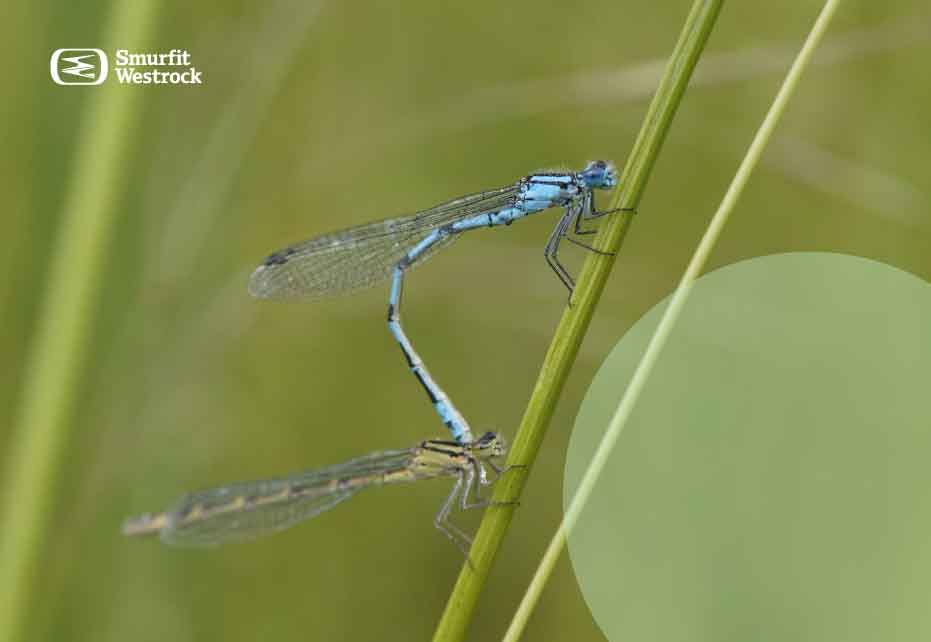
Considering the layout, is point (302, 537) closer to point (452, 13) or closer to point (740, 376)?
point (740, 376)

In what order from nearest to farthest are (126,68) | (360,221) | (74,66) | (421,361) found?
(126,68)
(74,66)
(421,361)
(360,221)

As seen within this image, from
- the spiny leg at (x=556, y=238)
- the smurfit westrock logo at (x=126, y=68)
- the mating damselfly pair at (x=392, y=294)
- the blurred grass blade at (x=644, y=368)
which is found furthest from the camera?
the spiny leg at (x=556, y=238)

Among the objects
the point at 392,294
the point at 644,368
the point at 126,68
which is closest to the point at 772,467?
the point at 392,294

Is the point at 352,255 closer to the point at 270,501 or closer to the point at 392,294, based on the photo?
the point at 392,294

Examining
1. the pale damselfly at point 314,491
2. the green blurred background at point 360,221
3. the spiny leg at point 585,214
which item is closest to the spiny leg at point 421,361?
the pale damselfly at point 314,491

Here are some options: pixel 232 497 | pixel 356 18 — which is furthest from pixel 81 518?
pixel 356 18

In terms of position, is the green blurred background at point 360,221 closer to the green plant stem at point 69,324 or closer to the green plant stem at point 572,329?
the green plant stem at point 69,324
